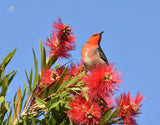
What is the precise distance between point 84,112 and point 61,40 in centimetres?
87

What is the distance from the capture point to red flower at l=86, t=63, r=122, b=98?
238 centimetres

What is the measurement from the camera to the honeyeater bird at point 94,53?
3795mm

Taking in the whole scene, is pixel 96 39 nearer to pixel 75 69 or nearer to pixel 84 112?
pixel 75 69

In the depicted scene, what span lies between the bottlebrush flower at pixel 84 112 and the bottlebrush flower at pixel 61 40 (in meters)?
0.65

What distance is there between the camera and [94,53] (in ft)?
13.2

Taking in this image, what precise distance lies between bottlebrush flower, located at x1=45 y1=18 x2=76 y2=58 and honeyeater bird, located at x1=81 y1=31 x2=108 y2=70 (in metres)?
0.73

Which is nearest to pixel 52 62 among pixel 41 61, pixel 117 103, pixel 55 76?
pixel 41 61

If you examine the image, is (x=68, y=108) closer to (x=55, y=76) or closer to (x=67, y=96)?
(x=67, y=96)

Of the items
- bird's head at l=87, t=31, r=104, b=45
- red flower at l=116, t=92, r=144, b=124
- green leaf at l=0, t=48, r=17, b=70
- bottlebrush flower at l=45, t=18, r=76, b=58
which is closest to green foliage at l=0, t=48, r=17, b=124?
green leaf at l=0, t=48, r=17, b=70

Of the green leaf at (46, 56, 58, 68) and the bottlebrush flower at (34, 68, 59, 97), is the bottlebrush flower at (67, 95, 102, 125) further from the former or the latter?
the green leaf at (46, 56, 58, 68)

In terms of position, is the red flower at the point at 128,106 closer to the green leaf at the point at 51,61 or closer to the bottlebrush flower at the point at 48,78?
the bottlebrush flower at the point at 48,78

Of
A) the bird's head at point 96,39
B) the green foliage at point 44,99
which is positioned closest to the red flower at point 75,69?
the green foliage at point 44,99

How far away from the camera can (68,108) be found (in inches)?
95.5

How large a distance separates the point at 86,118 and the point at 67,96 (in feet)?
0.91
